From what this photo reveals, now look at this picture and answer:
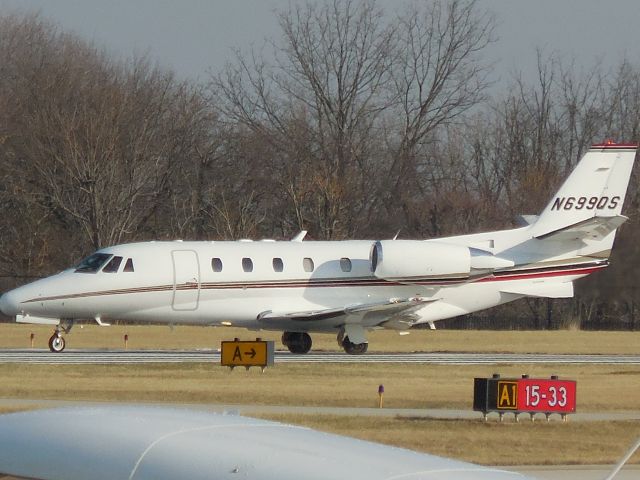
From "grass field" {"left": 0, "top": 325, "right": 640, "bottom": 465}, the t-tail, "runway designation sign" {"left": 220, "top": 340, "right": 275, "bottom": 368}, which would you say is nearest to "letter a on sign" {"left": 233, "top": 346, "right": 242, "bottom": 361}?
"runway designation sign" {"left": 220, "top": 340, "right": 275, "bottom": 368}

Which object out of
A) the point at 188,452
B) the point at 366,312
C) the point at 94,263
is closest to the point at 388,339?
the point at 366,312

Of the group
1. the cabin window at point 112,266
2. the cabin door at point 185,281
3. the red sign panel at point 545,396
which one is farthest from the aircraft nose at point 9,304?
the red sign panel at point 545,396

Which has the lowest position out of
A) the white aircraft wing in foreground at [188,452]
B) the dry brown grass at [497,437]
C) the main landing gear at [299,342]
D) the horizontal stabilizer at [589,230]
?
the dry brown grass at [497,437]

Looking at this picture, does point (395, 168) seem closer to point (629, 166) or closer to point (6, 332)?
point (6, 332)

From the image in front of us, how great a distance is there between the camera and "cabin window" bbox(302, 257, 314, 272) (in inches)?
1314

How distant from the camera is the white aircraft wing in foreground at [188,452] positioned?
202 inches

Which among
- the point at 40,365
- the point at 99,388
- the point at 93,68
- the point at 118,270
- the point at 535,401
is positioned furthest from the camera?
the point at 93,68

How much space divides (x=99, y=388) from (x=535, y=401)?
26.4ft

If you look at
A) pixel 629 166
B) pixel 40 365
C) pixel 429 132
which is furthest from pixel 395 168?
pixel 40 365

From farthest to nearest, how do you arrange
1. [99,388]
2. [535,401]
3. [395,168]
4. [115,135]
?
1. [395,168]
2. [115,135]
3. [99,388]
4. [535,401]

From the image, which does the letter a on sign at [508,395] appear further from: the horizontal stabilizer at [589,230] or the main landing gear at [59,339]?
the main landing gear at [59,339]

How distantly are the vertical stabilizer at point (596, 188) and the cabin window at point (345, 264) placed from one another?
17.4ft

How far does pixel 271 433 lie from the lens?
5754 millimetres

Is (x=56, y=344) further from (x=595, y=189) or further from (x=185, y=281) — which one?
(x=595, y=189)
